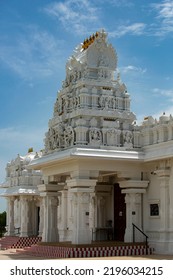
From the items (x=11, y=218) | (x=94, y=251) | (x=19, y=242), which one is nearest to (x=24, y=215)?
(x=11, y=218)

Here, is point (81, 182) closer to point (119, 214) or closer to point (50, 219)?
point (50, 219)

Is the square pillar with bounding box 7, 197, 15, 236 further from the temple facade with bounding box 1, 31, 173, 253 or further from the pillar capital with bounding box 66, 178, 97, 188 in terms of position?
the pillar capital with bounding box 66, 178, 97, 188

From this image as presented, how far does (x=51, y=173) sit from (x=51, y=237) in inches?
122

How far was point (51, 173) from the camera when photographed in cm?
2648

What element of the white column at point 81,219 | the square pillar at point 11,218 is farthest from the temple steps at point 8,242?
the white column at point 81,219

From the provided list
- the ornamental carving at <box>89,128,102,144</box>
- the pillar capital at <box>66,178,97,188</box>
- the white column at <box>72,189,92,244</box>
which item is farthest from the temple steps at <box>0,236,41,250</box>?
the ornamental carving at <box>89,128,102,144</box>

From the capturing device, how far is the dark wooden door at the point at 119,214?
89.4 feet

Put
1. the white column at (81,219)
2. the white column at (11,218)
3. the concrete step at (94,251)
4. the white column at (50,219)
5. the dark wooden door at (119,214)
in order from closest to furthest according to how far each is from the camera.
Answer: the concrete step at (94,251)
the white column at (81,219)
the white column at (50,219)
the dark wooden door at (119,214)
the white column at (11,218)

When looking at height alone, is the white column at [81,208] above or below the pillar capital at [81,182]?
below

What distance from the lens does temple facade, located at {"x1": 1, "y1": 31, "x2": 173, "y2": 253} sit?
23.4 m

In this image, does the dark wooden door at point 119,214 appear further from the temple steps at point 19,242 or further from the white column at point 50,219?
the temple steps at point 19,242

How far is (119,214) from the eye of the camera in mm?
27609

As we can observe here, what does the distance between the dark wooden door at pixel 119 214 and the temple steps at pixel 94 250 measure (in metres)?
3.30

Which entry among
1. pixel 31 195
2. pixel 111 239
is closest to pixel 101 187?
pixel 111 239
